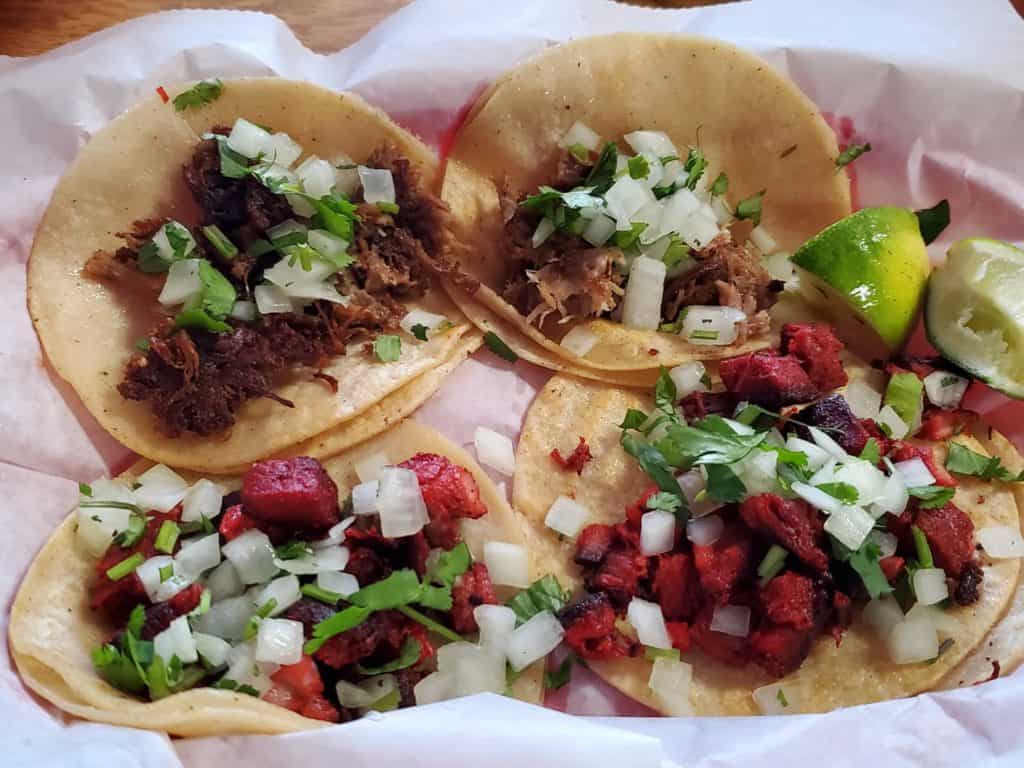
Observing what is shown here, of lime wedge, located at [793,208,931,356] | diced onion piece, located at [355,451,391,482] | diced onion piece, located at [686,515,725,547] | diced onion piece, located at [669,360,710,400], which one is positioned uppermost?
lime wedge, located at [793,208,931,356]

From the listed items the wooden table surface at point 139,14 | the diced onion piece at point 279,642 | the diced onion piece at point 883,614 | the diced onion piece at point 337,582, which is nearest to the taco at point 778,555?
the diced onion piece at point 883,614

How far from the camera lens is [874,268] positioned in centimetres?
259

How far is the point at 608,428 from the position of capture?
258cm

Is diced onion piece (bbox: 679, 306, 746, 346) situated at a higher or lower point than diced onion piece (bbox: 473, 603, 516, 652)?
higher

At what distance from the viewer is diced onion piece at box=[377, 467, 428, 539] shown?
222 cm

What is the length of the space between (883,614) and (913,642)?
91 mm

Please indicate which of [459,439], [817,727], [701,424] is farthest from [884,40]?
[817,727]

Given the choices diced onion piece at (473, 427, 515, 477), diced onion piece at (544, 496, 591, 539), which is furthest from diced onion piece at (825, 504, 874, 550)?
diced onion piece at (473, 427, 515, 477)

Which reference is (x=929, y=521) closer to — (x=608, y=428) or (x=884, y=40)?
(x=608, y=428)

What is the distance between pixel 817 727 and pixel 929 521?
653mm

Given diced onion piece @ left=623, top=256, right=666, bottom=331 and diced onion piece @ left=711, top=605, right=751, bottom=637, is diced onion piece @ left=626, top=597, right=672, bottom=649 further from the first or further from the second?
diced onion piece @ left=623, top=256, right=666, bottom=331

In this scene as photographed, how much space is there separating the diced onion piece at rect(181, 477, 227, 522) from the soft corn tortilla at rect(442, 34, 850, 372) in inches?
35.9

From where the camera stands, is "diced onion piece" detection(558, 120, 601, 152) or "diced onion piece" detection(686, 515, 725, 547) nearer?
"diced onion piece" detection(686, 515, 725, 547)

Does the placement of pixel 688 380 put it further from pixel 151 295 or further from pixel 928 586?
pixel 151 295
